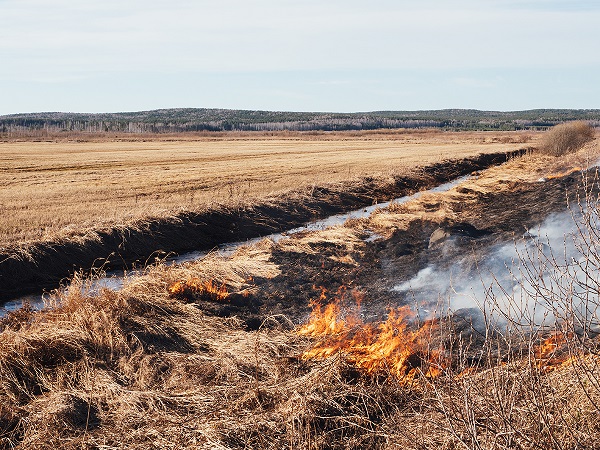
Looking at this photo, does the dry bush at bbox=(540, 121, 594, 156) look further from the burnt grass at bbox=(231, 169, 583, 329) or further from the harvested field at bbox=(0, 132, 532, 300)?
the burnt grass at bbox=(231, 169, 583, 329)

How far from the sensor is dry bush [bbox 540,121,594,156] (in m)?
42.4

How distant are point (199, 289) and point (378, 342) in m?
4.18

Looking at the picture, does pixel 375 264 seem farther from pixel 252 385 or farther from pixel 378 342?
pixel 252 385

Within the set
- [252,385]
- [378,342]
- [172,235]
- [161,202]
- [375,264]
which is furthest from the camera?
[161,202]

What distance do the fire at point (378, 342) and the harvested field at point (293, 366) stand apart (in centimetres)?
3

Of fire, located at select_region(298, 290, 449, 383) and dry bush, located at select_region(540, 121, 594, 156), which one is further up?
dry bush, located at select_region(540, 121, 594, 156)

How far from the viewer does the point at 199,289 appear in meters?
11.0

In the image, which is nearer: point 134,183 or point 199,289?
point 199,289

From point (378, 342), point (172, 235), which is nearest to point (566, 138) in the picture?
point (172, 235)

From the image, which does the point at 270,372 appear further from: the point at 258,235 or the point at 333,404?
the point at 258,235

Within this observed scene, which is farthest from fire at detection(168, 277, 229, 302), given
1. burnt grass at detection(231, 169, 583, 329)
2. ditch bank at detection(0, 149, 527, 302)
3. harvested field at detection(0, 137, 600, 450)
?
ditch bank at detection(0, 149, 527, 302)

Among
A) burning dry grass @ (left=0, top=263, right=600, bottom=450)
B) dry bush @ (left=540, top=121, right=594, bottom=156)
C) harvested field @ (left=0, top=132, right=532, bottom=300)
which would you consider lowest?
burning dry grass @ (left=0, top=263, right=600, bottom=450)

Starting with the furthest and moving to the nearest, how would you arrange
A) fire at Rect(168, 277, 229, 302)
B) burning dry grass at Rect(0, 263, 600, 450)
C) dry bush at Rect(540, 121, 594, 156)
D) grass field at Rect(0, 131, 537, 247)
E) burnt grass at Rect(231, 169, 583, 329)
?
dry bush at Rect(540, 121, 594, 156)
grass field at Rect(0, 131, 537, 247)
fire at Rect(168, 277, 229, 302)
burnt grass at Rect(231, 169, 583, 329)
burning dry grass at Rect(0, 263, 600, 450)

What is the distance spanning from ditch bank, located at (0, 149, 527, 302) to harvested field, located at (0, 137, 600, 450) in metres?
3.38
